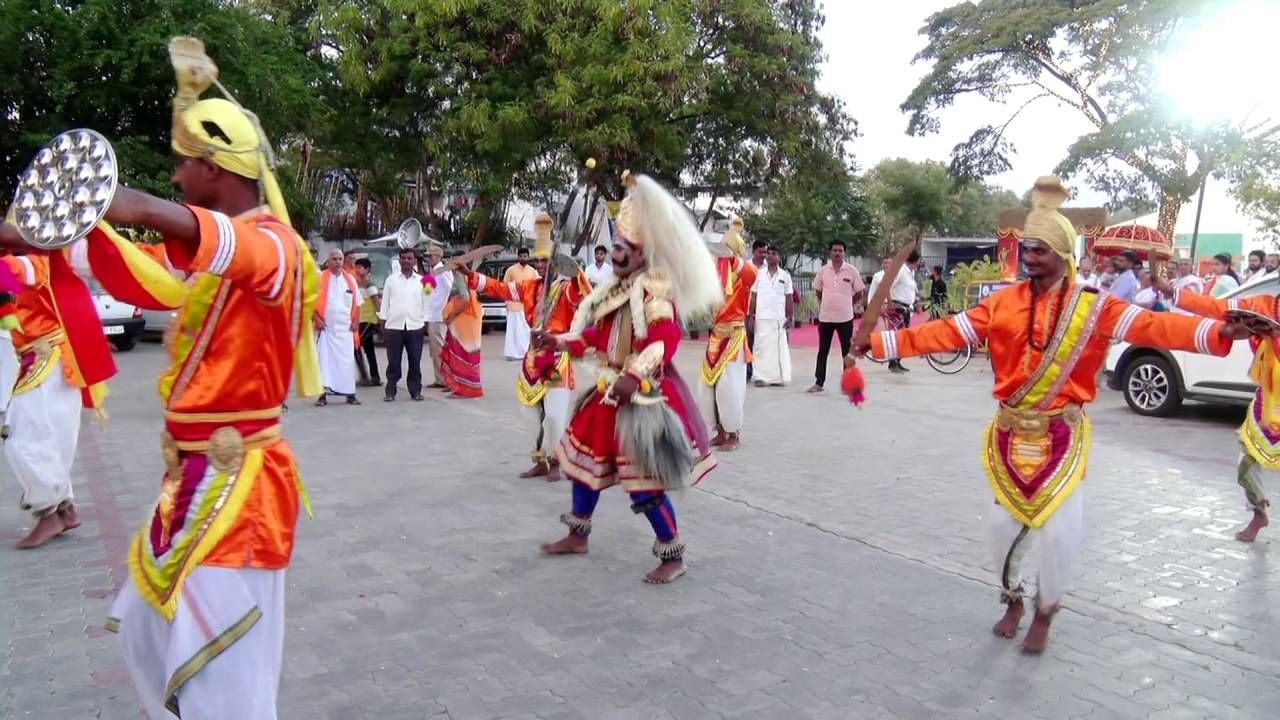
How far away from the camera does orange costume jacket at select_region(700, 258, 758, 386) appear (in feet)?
29.4

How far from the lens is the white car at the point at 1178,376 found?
10.2m

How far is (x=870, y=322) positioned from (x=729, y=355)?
15.6 feet

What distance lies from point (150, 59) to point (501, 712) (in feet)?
59.8

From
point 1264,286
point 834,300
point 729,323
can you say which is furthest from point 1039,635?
point 834,300

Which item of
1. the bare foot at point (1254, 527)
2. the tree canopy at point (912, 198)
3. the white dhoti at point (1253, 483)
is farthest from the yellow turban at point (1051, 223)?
the tree canopy at point (912, 198)

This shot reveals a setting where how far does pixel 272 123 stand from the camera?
20391mm

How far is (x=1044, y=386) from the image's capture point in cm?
425

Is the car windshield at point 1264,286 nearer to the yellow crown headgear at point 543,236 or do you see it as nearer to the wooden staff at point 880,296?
the yellow crown headgear at point 543,236

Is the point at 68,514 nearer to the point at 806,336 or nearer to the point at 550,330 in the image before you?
the point at 550,330

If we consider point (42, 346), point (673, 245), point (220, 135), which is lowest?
point (42, 346)

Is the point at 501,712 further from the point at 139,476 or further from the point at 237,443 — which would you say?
the point at 139,476

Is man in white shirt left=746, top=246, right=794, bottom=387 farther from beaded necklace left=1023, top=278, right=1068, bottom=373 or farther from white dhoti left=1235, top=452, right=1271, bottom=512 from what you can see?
beaded necklace left=1023, top=278, right=1068, bottom=373

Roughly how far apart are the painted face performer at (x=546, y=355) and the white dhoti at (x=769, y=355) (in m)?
4.95

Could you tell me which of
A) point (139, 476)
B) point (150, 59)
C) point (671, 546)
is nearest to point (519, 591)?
point (671, 546)
